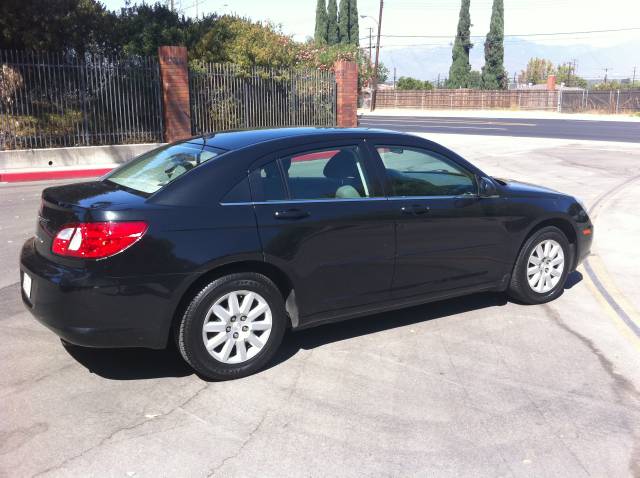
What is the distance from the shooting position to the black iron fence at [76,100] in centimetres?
1617

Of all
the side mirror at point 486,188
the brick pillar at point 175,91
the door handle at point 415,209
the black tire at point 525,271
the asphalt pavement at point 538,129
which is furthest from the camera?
the asphalt pavement at point 538,129

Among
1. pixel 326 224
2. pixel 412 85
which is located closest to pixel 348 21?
pixel 412 85

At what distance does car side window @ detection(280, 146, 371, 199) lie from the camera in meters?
4.59

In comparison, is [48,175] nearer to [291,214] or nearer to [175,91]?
[175,91]

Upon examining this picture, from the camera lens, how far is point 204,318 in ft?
13.5

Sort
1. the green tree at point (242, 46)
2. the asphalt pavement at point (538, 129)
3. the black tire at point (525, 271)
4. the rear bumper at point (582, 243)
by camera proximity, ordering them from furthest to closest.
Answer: the asphalt pavement at point (538, 129) → the green tree at point (242, 46) → the rear bumper at point (582, 243) → the black tire at point (525, 271)

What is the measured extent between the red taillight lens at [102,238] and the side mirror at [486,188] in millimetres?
2836

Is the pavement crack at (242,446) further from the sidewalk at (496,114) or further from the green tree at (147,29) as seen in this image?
the sidewalk at (496,114)

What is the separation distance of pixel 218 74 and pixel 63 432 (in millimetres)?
16589

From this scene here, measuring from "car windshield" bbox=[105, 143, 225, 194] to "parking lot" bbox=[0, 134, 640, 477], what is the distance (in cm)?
126

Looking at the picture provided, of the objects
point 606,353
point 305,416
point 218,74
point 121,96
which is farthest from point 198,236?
point 218,74

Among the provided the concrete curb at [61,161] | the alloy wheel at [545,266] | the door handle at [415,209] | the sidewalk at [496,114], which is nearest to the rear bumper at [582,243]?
the alloy wheel at [545,266]

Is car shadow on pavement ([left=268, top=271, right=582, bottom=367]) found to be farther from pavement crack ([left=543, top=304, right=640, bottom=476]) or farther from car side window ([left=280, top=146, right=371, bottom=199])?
car side window ([left=280, top=146, right=371, bottom=199])

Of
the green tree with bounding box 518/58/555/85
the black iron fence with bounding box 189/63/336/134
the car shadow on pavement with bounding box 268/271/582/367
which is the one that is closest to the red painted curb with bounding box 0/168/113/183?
the black iron fence with bounding box 189/63/336/134
